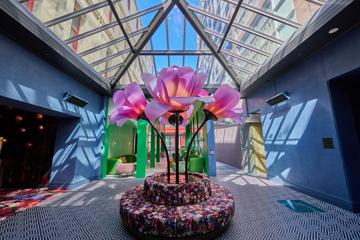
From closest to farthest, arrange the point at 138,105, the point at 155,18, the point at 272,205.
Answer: the point at 138,105
the point at 272,205
the point at 155,18

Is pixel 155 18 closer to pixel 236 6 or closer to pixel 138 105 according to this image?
pixel 236 6

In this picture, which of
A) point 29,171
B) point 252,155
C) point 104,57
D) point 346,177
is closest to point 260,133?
point 252,155

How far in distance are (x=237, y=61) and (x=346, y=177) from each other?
14.4 ft

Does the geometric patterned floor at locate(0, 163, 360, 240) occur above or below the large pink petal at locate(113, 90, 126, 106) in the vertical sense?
below

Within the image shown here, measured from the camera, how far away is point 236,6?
355 centimetres

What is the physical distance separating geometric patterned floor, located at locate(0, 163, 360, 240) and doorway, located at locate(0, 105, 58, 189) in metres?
2.49

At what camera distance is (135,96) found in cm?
152

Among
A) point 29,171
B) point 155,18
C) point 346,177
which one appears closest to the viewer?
point 346,177

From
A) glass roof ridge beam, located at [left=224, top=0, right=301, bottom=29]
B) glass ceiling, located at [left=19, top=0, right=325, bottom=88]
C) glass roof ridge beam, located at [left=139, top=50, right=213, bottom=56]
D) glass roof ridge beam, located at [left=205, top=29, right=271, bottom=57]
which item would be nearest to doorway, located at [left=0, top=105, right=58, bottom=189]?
glass ceiling, located at [left=19, top=0, right=325, bottom=88]

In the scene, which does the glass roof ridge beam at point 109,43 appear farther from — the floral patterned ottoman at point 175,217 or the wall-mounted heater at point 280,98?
the wall-mounted heater at point 280,98

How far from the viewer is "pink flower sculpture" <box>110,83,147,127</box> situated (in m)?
1.51

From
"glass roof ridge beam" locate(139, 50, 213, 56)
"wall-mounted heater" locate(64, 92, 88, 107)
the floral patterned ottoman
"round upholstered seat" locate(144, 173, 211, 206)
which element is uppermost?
"glass roof ridge beam" locate(139, 50, 213, 56)

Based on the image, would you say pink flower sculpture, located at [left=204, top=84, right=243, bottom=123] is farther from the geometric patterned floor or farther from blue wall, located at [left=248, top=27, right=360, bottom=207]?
blue wall, located at [left=248, top=27, right=360, bottom=207]

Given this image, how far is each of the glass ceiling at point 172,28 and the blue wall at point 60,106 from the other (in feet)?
2.72
